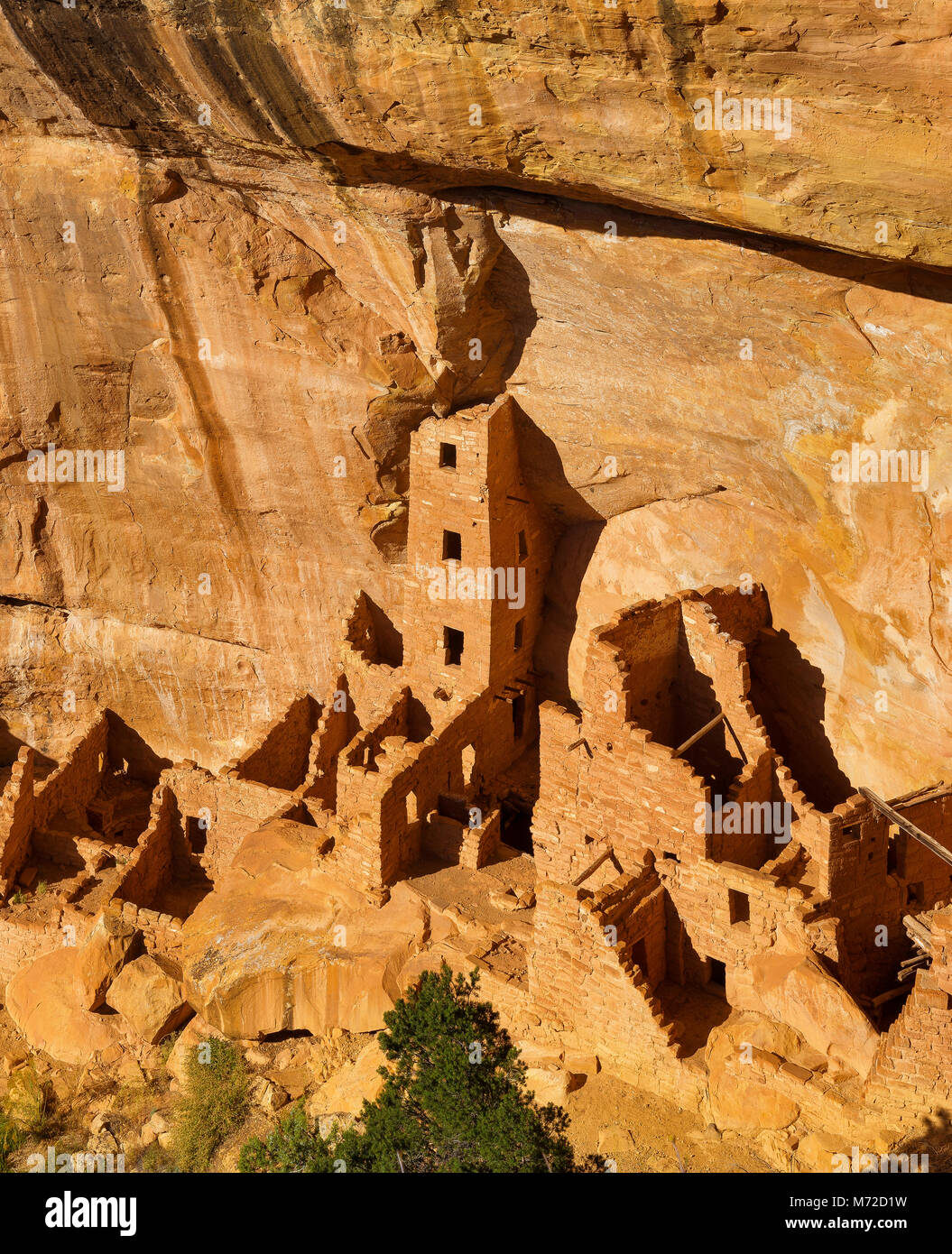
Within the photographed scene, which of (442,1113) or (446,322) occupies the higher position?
(446,322)

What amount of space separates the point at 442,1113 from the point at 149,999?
5292 mm

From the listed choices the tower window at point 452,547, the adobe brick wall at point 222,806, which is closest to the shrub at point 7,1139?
the adobe brick wall at point 222,806

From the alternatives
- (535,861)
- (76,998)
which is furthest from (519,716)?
(76,998)

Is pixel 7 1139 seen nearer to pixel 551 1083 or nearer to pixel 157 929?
pixel 157 929

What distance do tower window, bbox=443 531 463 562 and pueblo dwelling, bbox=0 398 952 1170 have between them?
3 centimetres

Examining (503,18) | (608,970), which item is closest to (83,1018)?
(608,970)

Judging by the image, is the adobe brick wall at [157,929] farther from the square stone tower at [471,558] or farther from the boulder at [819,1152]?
the boulder at [819,1152]

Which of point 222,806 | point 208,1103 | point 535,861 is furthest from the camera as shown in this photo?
point 222,806

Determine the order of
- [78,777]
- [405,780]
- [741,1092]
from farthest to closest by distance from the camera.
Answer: [78,777], [405,780], [741,1092]

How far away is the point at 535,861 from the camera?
2058 centimetres

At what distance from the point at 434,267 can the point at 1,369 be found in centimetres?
739

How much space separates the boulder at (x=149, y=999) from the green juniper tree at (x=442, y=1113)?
8.76 feet

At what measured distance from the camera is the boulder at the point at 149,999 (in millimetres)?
21281

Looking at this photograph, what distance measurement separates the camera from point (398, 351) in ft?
68.5
